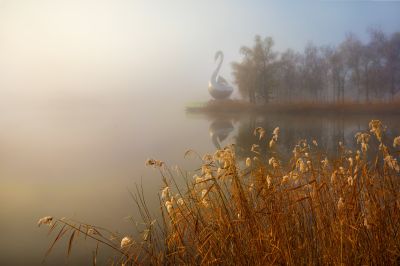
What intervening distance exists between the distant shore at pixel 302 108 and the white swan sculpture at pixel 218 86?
1730 millimetres

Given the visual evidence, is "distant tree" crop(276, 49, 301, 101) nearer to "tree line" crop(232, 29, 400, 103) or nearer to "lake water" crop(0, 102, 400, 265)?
"tree line" crop(232, 29, 400, 103)

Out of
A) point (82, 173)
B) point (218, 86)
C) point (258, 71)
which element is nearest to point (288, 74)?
point (258, 71)

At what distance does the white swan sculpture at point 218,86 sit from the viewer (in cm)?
2050

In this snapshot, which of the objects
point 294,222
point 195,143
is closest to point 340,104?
point 195,143

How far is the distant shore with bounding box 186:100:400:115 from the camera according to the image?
12.6 meters

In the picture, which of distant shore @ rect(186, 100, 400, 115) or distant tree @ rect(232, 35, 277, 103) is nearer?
distant shore @ rect(186, 100, 400, 115)

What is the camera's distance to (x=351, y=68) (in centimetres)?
1525

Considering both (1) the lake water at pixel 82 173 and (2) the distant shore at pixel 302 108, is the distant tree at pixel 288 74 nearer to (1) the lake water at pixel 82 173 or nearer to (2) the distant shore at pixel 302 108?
(2) the distant shore at pixel 302 108

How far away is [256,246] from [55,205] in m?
3.45

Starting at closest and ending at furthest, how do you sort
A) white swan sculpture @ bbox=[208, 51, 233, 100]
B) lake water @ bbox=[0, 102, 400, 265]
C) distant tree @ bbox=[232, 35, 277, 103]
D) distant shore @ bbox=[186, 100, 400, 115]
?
lake water @ bbox=[0, 102, 400, 265] → distant shore @ bbox=[186, 100, 400, 115] → distant tree @ bbox=[232, 35, 277, 103] → white swan sculpture @ bbox=[208, 51, 233, 100]

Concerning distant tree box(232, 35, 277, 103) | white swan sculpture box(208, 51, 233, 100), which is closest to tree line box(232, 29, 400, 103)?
distant tree box(232, 35, 277, 103)

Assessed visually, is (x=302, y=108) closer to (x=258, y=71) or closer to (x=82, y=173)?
(x=258, y=71)

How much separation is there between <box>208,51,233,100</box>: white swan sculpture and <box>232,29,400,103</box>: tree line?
7.73 feet

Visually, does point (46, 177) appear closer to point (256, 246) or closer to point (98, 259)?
point (98, 259)
